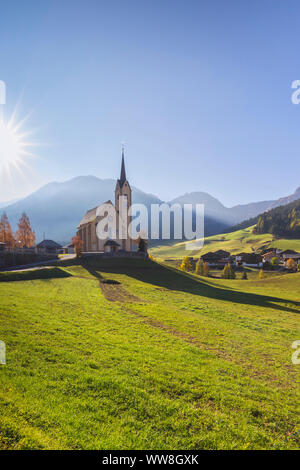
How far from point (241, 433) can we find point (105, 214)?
73809mm

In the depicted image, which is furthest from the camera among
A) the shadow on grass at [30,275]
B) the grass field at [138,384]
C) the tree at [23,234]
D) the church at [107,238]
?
the tree at [23,234]

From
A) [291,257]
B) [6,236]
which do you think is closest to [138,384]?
[6,236]

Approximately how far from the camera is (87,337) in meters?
11.8

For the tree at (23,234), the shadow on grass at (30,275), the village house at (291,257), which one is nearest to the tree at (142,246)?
A: the shadow on grass at (30,275)

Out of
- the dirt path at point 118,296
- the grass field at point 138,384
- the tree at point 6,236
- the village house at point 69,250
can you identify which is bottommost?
the dirt path at point 118,296

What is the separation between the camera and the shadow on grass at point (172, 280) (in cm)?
3325

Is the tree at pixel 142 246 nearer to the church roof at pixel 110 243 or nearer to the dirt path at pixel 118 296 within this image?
the church roof at pixel 110 243

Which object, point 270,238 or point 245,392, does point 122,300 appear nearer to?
point 245,392

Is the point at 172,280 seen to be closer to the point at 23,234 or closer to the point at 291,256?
the point at 23,234

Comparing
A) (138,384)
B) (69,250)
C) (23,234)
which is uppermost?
(23,234)

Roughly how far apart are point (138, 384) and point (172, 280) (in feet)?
123

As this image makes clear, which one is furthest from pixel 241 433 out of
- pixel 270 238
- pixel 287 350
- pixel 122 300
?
pixel 270 238

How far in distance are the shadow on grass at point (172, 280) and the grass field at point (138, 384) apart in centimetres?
1765

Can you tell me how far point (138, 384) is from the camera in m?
7.98
